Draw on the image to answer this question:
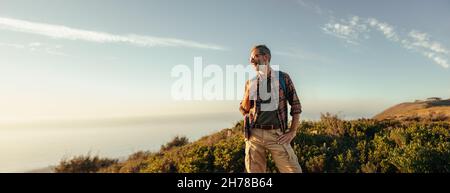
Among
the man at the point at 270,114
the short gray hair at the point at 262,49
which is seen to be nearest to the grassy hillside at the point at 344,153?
the man at the point at 270,114

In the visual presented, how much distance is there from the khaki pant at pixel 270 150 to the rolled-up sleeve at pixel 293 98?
42 centimetres

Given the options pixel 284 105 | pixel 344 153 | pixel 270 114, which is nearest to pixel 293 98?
pixel 284 105

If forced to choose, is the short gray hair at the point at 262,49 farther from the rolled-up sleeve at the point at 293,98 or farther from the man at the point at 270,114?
the rolled-up sleeve at the point at 293,98

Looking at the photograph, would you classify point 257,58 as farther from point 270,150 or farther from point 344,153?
point 344,153

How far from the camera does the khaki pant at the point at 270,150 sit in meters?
5.98

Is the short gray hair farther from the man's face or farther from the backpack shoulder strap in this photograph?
the backpack shoulder strap

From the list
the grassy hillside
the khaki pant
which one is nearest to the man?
the khaki pant

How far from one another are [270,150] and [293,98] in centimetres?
90

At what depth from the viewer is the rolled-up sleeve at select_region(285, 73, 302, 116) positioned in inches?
241

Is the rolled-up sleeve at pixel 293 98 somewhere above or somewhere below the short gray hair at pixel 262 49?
below
